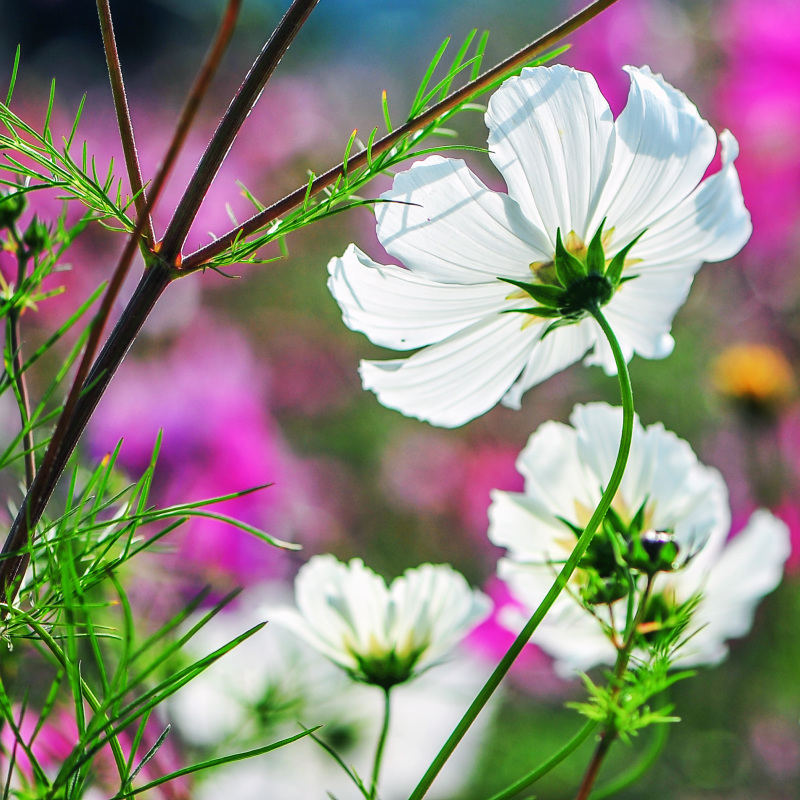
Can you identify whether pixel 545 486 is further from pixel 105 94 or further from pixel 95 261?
pixel 105 94

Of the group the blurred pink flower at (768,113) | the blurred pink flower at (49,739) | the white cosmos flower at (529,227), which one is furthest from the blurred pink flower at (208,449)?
the blurred pink flower at (768,113)

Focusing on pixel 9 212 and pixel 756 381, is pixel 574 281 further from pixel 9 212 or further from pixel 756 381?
pixel 756 381

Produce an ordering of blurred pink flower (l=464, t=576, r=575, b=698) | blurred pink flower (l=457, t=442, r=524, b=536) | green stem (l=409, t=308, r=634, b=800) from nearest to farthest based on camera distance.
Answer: green stem (l=409, t=308, r=634, b=800) → blurred pink flower (l=464, t=576, r=575, b=698) → blurred pink flower (l=457, t=442, r=524, b=536)

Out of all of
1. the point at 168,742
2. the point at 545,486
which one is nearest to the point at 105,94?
the point at 168,742

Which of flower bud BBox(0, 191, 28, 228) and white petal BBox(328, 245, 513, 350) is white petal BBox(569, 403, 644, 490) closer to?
white petal BBox(328, 245, 513, 350)

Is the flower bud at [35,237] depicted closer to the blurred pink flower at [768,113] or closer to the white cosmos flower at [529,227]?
the white cosmos flower at [529,227]

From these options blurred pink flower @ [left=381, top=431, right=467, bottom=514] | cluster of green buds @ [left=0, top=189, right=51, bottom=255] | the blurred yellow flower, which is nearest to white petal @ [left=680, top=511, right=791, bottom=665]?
cluster of green buds @ [left=0, top=189, right=51, bottom=255]
